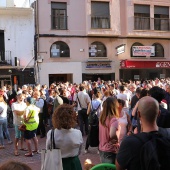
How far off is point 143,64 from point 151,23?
3.50m

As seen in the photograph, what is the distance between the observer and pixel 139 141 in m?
2.53

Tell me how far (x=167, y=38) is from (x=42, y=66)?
10.9 metres

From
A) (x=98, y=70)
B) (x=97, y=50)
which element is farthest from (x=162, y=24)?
(x=98, y=70)

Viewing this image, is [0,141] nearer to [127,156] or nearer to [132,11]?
[127,156]

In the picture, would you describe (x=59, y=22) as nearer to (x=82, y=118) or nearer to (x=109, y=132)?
(x=82, y=118)

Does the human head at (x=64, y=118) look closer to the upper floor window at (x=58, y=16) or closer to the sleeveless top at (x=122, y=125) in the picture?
the sleeveless top at (x=122, y=125)

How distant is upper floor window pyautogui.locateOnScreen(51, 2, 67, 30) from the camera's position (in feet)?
72.8

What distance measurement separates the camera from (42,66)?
21.8m

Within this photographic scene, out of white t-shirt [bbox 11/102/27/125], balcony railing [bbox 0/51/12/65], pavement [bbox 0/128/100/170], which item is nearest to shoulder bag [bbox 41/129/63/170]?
pavement [bbox 0/128/100/170]

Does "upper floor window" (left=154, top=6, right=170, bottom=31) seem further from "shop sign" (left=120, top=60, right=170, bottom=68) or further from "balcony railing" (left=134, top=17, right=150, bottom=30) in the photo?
"shop sign" (left=120, top=60, right=170, bottom=68)

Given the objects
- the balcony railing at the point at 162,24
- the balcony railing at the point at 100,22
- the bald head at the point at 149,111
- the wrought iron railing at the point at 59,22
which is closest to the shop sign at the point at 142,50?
the balcony railing at the point at 162,24

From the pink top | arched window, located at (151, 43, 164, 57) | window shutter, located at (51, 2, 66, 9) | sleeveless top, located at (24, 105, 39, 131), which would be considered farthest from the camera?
arched window, located at (151, 43, 164, 57)

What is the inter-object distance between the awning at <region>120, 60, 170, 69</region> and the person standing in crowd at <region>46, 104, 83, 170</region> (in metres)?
19.2

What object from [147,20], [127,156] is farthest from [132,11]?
[127,156]
